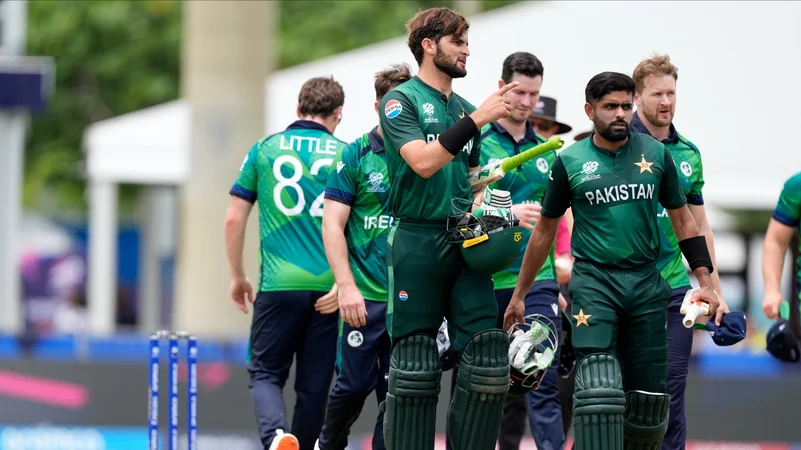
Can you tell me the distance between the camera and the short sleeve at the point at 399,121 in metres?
5.70

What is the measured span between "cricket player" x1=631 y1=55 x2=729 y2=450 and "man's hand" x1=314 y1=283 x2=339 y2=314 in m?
1.86

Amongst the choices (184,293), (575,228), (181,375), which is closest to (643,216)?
(575,228)

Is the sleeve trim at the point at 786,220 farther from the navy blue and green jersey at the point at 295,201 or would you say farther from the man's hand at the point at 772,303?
the navy blue and green jersey at the point at 295,201

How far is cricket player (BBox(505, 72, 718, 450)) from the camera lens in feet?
19.4

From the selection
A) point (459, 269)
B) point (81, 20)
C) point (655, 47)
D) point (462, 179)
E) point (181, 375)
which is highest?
point (81, 20)

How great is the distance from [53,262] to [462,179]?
24059mm

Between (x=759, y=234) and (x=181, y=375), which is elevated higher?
(x=759, y=234)

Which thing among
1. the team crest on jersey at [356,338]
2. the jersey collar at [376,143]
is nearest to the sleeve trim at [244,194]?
the jersey collar at [376,143]

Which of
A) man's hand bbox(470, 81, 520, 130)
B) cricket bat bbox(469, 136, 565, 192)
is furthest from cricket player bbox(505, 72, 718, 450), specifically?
man's hand bbox(470, 81, 520, 130)

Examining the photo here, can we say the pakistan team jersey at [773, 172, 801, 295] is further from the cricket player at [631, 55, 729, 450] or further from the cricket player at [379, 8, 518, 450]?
the cricket player at [379, 8, 518, 450]

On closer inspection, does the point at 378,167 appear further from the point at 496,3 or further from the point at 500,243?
the point at 496,3

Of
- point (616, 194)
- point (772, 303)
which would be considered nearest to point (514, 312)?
point (616, 194)

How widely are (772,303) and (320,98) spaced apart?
9.53 feet

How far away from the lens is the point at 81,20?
28.6 m
